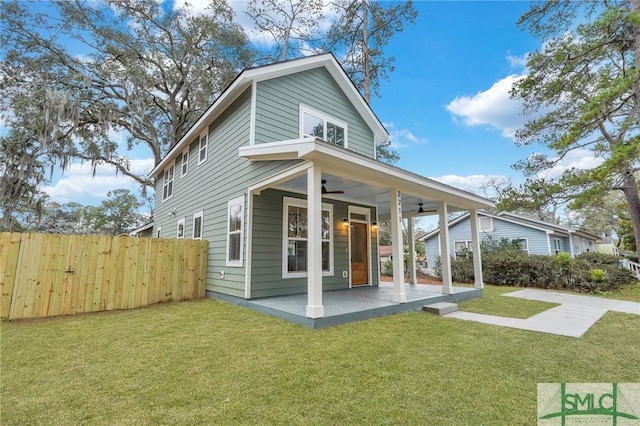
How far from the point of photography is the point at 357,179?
5629mm

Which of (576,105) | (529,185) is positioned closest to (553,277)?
(529,185)

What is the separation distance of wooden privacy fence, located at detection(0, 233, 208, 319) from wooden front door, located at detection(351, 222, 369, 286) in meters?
4.44

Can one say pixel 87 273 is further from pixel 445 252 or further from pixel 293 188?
pixel 445 252

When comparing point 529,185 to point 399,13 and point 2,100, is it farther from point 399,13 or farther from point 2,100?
point 2,100

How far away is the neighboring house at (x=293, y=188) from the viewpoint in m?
5.47

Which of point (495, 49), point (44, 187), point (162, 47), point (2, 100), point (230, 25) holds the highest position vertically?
point (230, 25)

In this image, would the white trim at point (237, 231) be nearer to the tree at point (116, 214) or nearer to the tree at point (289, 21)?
the tree at point (289, 21)

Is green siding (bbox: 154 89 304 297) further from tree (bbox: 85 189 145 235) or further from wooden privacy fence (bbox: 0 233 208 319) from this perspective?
tree (bbox: 85 189 145 235)

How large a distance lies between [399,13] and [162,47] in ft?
39.1

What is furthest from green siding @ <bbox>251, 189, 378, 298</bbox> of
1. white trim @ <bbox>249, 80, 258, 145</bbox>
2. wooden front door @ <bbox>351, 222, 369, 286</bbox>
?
wooden front door @ <bbox>351, 222, 369, 286</bbox>

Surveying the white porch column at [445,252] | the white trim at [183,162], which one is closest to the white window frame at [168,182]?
Result: the white trim at [183,162]

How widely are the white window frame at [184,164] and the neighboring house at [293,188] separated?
698mm

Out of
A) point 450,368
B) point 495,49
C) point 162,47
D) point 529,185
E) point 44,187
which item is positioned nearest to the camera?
point 450,368

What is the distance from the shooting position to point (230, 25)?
15461 mm
